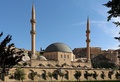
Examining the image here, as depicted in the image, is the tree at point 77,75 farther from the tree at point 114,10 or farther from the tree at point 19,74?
the tree at point 114,10

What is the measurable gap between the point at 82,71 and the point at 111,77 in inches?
310

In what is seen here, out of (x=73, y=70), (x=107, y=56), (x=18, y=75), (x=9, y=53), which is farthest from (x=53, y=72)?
(x=107, y=56)

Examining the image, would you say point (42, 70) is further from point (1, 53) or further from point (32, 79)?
point (1, 53)

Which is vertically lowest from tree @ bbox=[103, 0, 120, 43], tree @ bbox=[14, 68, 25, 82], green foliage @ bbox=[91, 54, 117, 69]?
tree @ bbox=[14, 68, 25, 82]

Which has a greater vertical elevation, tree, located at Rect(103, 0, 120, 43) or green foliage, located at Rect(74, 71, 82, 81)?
tree, located at Rect(103, 0, 120, 43)

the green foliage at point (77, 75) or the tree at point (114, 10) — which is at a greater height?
the tree at point (114, 10)

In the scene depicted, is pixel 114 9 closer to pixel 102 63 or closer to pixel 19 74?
pixel 19 74

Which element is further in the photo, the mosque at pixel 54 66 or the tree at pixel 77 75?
the tree at pixel 77 75

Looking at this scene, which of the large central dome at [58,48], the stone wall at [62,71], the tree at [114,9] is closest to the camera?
the tree at [114,9]

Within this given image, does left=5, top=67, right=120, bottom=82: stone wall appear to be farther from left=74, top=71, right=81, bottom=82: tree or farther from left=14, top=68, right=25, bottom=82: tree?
left=14, top=68, right=25, bottom=82: tree

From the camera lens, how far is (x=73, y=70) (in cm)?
4494

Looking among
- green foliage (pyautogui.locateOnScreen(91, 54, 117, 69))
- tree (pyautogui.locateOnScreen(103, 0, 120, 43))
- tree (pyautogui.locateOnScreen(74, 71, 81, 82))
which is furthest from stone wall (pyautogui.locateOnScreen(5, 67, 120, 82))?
tree (pyautogui.locateOnScreen(103, 0, 120, 43))

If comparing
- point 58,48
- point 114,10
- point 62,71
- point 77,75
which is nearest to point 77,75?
point 77,75

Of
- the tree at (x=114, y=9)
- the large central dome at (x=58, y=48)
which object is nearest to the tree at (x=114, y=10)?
the tree at (x=114, y=9)
